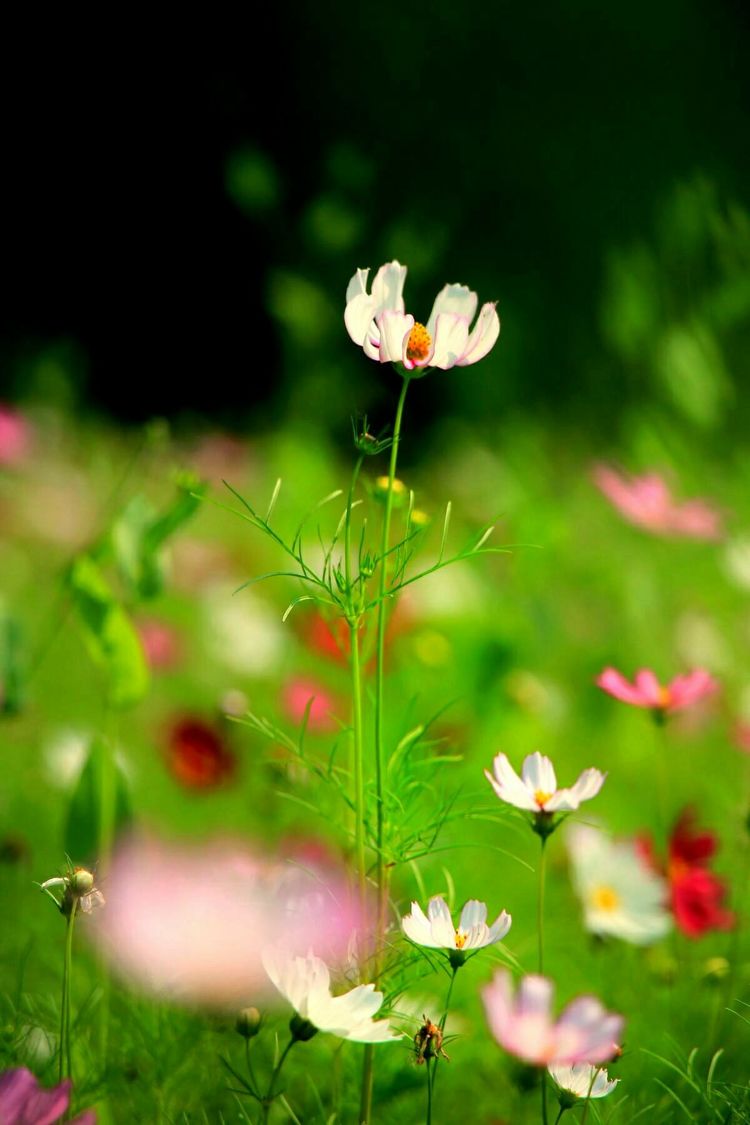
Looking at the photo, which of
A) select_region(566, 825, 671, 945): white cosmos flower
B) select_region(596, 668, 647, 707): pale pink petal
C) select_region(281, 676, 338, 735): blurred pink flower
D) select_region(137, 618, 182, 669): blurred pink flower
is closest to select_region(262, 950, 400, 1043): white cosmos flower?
select_region(596, 668, 647, 707): pale pink petal

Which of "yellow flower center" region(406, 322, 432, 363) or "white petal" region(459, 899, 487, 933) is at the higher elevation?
"yellow flower center" region(406, 322, 432, 363)

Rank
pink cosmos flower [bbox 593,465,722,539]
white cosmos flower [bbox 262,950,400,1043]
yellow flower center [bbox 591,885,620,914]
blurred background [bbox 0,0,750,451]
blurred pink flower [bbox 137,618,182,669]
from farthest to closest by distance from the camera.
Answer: blurred background [bbox 0,0,750,451] < blurred pink flower [bbox 137,618,182,669] < pink cosmos flower [bbox 593,465,722,539] < yellow flower center [bbox 591,885,620,914] < white cosmos flower [bbox 262,950,400,1043]

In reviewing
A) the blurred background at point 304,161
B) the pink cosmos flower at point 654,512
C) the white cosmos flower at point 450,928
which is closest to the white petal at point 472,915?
the white cosmos flower at point 450,928

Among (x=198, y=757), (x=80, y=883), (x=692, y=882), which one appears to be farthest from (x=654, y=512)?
(x=80, y=883)

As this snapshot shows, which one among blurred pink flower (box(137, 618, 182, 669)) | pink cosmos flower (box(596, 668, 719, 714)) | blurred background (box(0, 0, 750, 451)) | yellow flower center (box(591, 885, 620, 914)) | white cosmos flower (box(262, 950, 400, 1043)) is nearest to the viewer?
white cosmos flower (box(262, 950, 400, 1043))

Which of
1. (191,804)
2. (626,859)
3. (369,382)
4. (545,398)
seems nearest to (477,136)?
(545,398)

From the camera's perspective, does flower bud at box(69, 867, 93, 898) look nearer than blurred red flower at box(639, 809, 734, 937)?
Yes

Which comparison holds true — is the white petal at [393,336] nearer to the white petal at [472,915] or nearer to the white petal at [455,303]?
the white petal at [455,303]

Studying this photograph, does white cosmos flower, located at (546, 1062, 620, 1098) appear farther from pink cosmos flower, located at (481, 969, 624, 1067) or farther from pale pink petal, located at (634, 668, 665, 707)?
pale pink petal, located at (634, 668, 665, 707)
